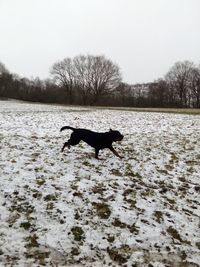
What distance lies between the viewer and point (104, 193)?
23.5 ft

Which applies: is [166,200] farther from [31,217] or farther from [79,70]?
[79,70]

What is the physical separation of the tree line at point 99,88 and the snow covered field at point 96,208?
196ft

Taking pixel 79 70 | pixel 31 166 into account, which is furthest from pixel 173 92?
pixel 31 166

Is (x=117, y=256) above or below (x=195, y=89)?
below

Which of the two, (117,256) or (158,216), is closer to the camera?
(117,256)

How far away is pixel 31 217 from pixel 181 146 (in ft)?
28.5

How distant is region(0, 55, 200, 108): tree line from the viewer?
69.3 m

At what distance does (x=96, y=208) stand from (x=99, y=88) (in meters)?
64.4

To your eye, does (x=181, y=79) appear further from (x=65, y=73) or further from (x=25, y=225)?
(x=25, y=225)

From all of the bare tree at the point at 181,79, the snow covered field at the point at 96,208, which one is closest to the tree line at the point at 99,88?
the bare tree at the point at 181,79

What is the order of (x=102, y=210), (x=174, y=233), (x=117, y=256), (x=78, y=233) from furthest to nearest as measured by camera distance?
(x=102, y=210) < (x=174, y=233) < (x=78, y=233) < (x=117, y=256)

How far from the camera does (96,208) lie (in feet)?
21.0

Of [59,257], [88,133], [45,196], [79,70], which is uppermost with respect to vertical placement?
[79,70]

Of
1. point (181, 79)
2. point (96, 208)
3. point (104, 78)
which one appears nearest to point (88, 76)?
point (104, 78)
